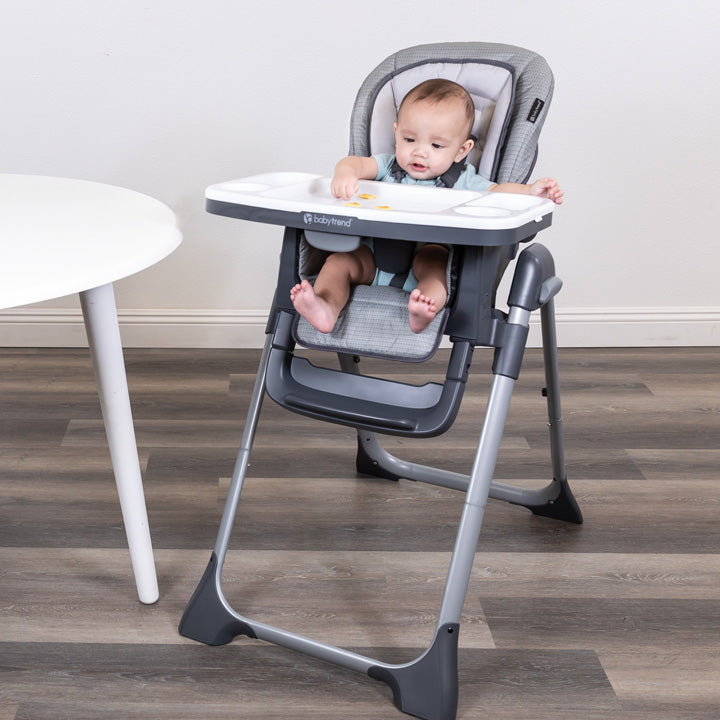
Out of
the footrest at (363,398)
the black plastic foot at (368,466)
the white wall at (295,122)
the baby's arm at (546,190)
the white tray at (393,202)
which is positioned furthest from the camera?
the white wall at (295,122)

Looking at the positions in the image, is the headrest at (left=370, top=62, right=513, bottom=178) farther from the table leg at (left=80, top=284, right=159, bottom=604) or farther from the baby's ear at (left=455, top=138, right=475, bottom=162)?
the table leg at (left=80, top=284, right=159, bottom=604)

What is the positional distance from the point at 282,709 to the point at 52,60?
1.95 m

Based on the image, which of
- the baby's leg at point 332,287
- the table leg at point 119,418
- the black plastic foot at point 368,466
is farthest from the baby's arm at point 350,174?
the black plastic foot at point 368,466

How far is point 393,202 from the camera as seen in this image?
142 centimetres

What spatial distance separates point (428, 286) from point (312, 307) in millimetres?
180

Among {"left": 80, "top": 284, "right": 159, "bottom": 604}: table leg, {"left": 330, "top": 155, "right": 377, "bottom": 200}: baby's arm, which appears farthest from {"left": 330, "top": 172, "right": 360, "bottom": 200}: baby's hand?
{"left": 80, "top": 284, "right": 159, "bottom": 604}: table leg

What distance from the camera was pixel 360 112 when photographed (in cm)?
163

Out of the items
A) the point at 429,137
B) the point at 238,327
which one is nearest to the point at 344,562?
the point at 429,137

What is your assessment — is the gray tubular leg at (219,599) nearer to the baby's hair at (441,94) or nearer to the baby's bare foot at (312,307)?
the baby's bare foot at (312,307)

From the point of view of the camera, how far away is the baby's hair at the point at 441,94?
1518 millimetres

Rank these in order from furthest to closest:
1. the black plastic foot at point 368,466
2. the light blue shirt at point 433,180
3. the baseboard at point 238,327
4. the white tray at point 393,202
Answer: the baseboard at point 238,327 → the black plastic foot at point 368,466 → the light blue shirt at point 433,180 → the white tray at point 393,202

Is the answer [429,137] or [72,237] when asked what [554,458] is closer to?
[429,137]

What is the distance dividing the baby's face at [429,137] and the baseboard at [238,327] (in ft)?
4.11

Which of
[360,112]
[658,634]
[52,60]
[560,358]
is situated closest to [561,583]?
[658,634]
